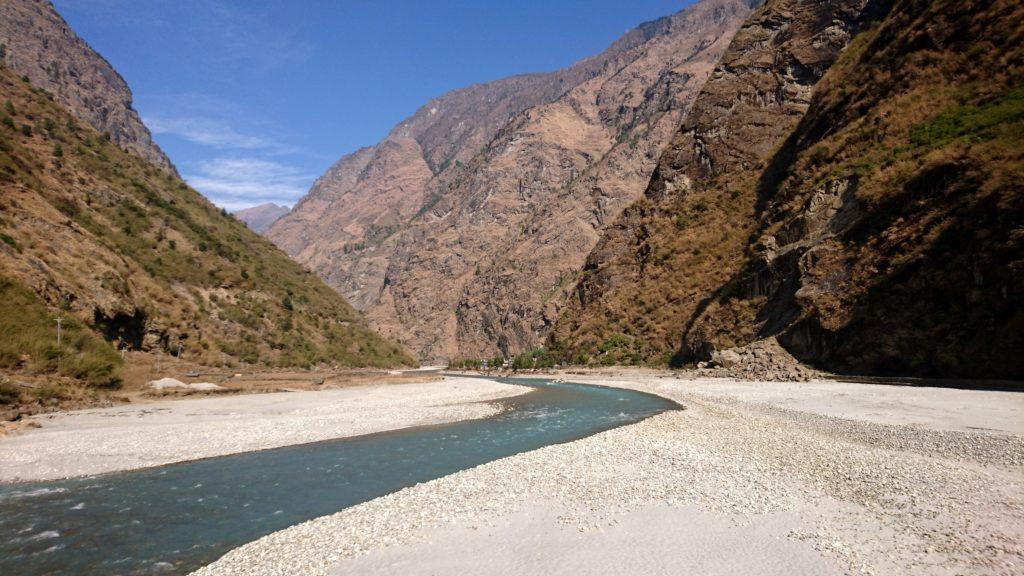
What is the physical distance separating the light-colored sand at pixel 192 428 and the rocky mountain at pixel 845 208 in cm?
2875

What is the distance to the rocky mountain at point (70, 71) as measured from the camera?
112 meters

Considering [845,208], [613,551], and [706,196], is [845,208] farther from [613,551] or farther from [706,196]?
[613,551]

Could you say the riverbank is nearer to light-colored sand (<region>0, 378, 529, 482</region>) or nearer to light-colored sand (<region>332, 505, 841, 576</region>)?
light-colored sand (<region>332, 505, 841, 576</region>)

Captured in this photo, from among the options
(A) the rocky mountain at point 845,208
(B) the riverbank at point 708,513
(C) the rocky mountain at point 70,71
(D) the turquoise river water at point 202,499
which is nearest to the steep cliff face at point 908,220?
(A) the rocky mountain at point 845,208

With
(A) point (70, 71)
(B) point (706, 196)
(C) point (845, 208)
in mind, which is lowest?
(C) point (845, 208)

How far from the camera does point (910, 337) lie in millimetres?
31562

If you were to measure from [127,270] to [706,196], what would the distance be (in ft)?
257

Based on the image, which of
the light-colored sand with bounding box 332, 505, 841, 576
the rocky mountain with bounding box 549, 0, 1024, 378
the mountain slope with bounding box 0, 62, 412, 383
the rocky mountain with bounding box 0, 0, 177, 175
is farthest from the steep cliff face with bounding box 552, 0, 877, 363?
the rocky mountain with bounding box 0, 0, 177, 175

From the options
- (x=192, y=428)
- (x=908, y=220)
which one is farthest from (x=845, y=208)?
(x=192, y=428)

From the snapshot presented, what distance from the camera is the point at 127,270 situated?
142 feet

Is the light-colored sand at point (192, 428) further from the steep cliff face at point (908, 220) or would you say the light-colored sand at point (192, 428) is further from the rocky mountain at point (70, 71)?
the rocky mountain at point (70, 71)

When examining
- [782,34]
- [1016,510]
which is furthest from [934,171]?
[782,34]

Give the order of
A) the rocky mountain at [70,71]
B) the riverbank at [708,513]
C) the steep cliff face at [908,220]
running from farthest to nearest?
the rocky mountain at [70,71] < the steep cliff face at [908,220] < the riverbank at [708,513]

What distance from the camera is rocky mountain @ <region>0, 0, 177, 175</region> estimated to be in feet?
367
